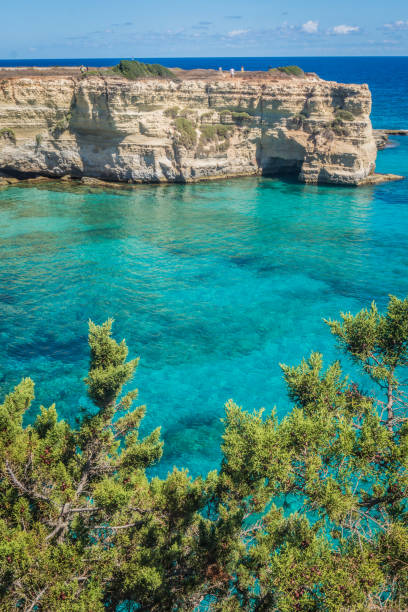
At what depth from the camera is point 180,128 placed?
2142 inches

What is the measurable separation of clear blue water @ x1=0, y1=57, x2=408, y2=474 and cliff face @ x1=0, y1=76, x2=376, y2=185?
3.66m

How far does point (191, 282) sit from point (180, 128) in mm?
28285

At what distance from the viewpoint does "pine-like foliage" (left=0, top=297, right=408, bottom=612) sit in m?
9.02

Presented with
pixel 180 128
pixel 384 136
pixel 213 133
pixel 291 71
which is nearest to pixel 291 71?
pixel 291 71

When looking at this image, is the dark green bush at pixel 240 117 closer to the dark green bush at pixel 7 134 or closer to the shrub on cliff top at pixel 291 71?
the shrub on cliff top at pixel 291 71

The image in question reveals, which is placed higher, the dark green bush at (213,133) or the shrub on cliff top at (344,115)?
the shrub on cliff top at (344,115)

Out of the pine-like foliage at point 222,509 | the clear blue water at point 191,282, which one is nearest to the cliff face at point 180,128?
the clear blue water at point 191,282

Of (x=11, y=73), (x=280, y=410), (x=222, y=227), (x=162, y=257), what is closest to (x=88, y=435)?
(x=280, y=410)

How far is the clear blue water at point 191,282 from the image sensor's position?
2302cm

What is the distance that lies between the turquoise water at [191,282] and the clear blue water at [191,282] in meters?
0.11

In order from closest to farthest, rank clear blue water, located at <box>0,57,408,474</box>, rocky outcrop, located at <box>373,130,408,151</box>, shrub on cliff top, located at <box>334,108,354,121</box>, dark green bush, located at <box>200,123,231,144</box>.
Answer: clear blue water, located at <box>0,57,408,474</box> → shrub on cliff top, located at <box>334,108,354,121</box> → dark green bush, located at <box>200,123,231,144</box> → rocky outcrop, located at <box>373,130,408,151</box>

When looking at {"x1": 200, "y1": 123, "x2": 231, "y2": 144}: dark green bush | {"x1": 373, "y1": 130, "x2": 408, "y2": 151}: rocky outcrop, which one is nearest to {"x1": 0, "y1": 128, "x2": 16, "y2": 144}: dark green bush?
{"x1": 200, "y1": 123, "x2": 231, "y2": 144}: dark green bush

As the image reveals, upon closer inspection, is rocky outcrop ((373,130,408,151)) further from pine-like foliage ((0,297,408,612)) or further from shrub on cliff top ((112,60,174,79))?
pine-like foliage ((0,297,408,612))

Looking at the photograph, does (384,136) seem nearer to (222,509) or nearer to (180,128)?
(180,128)
